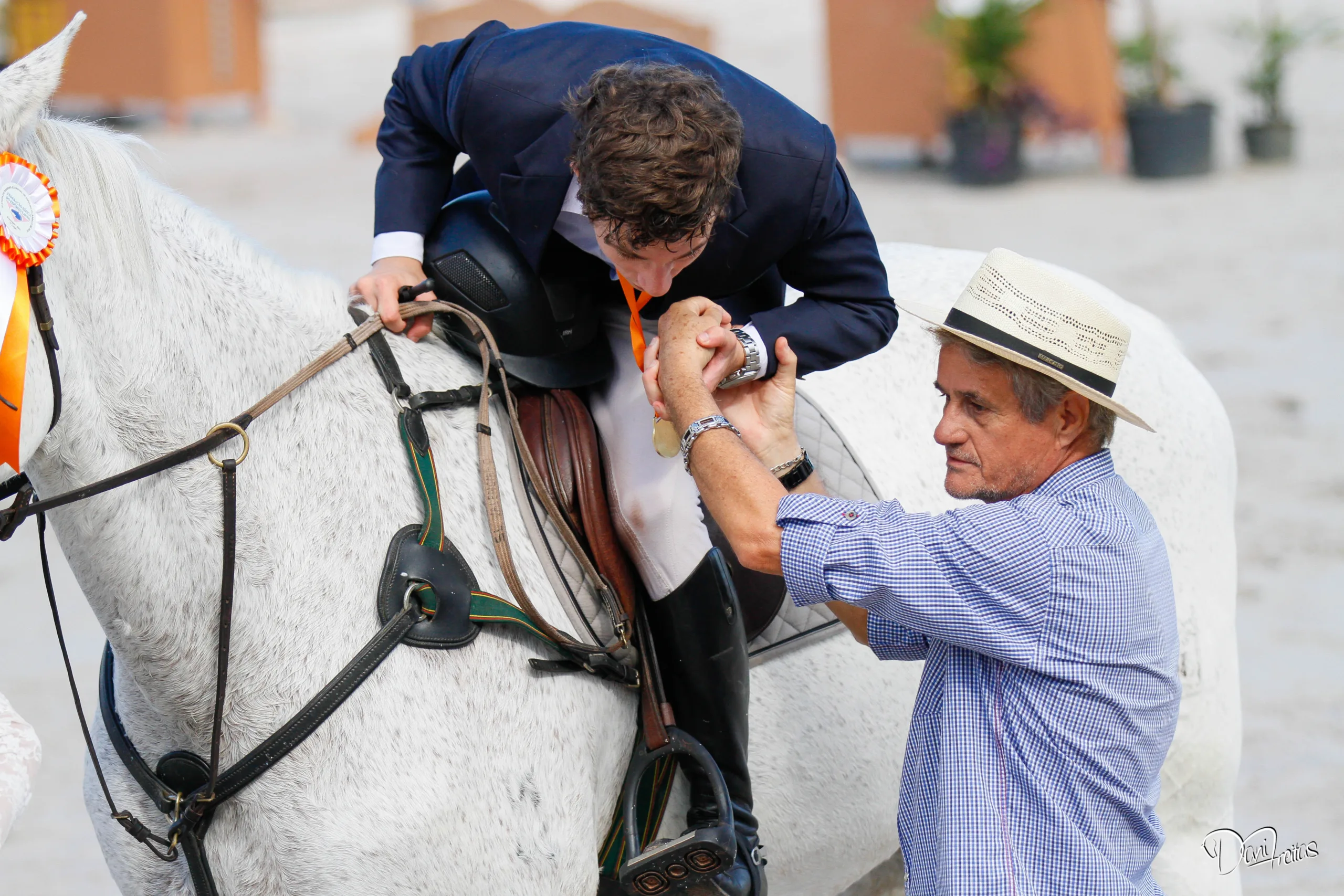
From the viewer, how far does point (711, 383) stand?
1.97 m

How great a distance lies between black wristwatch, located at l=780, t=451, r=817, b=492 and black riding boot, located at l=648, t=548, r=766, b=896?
0.27 metres

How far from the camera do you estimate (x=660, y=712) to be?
90.0 inches

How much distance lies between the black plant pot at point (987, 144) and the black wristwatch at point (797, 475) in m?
11.3

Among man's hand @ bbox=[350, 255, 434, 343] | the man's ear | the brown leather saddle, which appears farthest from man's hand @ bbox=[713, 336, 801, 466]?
man's hand @ bbox=[350, 255, 434, 343]

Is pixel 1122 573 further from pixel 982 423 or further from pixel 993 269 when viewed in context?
pixel 993 269

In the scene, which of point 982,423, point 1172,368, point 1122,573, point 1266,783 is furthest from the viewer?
point 1266,783

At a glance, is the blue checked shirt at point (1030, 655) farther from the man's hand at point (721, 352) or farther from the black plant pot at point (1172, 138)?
the black plant pot at point (1172, 138)

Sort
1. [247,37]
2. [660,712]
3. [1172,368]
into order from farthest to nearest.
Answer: [247,37] → [1172,368] → [660,712]

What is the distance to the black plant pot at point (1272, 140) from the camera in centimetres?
1283

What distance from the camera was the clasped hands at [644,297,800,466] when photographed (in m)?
1.91

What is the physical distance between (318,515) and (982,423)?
3.36ft

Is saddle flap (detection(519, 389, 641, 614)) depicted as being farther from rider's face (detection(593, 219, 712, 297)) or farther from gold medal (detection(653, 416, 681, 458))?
rider's face (detection(593, 219, 712, 297))

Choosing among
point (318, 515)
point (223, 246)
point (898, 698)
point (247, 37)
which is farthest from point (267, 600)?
point (247, 37)

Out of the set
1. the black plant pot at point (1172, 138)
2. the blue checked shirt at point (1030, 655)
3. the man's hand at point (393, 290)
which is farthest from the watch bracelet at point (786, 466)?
the black plant pot at point (1172, 138)
